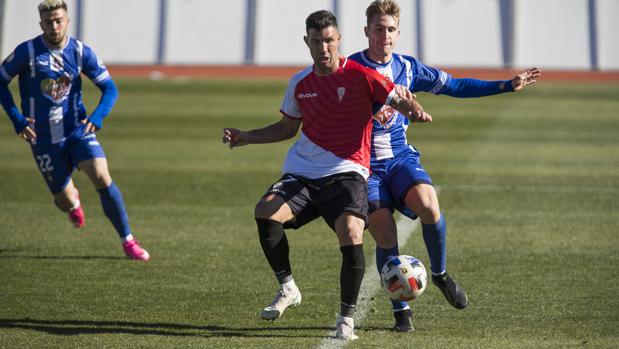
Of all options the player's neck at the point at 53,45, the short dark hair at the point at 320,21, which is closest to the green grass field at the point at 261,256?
the player's neck at the point at 53,45

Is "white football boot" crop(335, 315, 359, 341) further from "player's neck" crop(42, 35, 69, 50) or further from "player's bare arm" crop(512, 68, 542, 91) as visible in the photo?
"player's neck" crop(42, 35, 69, 50)

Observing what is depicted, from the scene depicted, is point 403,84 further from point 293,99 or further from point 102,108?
point 102,108

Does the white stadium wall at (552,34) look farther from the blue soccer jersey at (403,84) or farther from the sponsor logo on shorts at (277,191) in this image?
the sponsor logo on shorts at (277,191)

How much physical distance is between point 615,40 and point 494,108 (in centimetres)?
1875

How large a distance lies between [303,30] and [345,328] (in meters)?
36.3

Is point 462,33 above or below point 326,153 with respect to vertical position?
above

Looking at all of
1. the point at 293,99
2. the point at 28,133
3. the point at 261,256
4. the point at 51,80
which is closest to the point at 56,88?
the point at 51,80

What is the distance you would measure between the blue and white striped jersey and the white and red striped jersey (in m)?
0.29

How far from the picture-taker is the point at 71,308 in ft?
22.8

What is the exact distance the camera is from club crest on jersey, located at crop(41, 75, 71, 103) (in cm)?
862

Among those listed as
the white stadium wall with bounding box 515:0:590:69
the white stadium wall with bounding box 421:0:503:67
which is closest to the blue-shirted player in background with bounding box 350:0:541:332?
the white stadium wall with bounding box 421:0:503:67

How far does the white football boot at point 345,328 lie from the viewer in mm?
6129

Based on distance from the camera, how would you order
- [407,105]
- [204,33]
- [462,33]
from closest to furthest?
[407,105], [462,33], [204,33]

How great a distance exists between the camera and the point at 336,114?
21.2 feet
